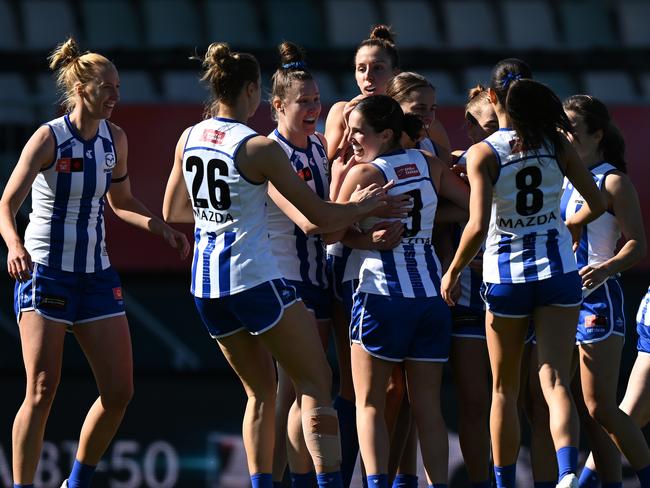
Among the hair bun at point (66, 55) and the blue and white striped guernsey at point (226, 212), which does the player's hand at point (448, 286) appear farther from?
the hair bun at point (66, 55)

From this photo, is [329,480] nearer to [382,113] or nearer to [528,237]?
[528,237]

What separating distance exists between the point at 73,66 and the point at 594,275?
7.57ft

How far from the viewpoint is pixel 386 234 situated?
182 inches

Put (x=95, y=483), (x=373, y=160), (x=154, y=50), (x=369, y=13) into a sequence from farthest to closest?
(x=369, y=13) < (x=154, y=50) < (x=95, y=483) < (x=373, y=160)

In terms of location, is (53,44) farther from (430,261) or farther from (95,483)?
(430,261)

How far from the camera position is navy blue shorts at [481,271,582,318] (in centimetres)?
460

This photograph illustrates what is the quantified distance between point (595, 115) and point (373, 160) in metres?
1.04

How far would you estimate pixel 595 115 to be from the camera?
16.5ft

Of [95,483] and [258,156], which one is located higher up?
[258,156]

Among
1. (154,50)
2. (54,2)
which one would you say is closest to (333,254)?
(154,50)

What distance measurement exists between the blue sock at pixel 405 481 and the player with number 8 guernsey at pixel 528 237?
0.71 metres

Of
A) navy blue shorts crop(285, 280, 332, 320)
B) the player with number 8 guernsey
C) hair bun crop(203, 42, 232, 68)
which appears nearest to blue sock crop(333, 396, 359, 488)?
navy blue shorts crop(285, 280, 332, 320)

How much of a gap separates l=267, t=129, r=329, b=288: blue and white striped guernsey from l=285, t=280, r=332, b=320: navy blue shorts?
0.8 inches

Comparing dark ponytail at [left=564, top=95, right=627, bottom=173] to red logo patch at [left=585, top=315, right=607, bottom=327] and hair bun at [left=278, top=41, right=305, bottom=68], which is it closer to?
red logo patch at [left=585, top=315, right=607, bottom=327]
